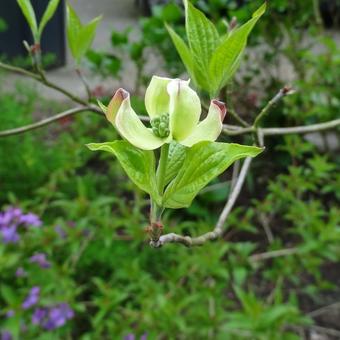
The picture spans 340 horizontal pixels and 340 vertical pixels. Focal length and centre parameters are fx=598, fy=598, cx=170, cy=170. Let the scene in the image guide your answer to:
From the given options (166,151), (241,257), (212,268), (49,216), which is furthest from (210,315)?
(166,151)

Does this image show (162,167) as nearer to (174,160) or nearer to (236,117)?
(174,160)

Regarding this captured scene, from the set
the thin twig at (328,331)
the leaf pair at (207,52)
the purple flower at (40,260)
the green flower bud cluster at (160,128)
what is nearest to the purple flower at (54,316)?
the purple flower at (40,260)

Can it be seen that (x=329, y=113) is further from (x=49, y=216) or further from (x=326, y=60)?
(x=49, y=216)

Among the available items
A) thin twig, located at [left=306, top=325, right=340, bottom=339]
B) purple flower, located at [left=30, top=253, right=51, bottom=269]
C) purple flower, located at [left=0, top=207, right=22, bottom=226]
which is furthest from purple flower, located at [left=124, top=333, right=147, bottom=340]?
thin twig, located at [left=306, top=325, right=340, bottom=339]

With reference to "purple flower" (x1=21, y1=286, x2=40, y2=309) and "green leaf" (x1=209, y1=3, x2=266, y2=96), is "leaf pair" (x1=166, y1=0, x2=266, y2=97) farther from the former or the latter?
"purple flower" (x1=21, y1=286, x2=40, y2=309)

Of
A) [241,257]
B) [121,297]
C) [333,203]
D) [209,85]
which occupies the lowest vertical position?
[333,203]

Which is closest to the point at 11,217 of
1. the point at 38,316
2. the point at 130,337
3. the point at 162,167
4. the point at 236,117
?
the point at 38,316

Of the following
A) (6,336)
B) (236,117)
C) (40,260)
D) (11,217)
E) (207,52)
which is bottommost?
(6,336)
